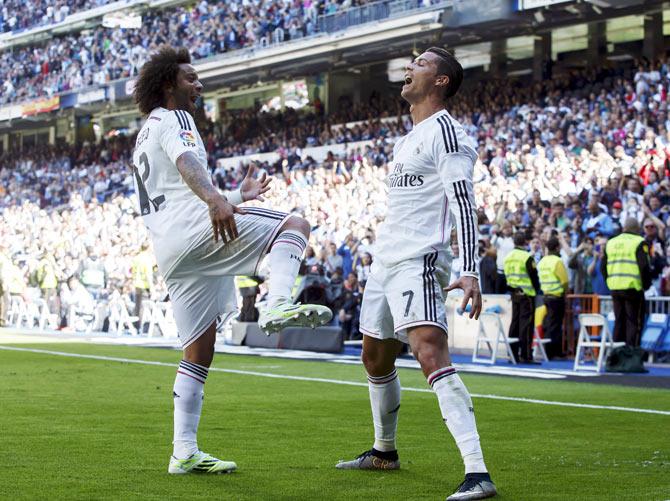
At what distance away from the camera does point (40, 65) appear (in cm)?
5519

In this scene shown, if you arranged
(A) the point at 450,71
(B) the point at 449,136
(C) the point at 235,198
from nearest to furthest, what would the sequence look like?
1. (B) the point at 449,136
2. (A) the point at 450,71
3. (C) the point at 235,198

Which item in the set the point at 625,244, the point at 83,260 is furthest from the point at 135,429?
the point at 83,260

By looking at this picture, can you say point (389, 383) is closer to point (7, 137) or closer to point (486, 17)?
point (486, 17)

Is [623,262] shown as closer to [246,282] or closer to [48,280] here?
[246,282]

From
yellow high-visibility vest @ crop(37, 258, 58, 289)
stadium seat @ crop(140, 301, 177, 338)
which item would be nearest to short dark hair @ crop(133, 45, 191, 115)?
stadium seat @ crop(140, 301, 177, 338)

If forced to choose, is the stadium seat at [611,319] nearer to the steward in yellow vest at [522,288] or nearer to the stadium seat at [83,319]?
the steward in yellow vest at [522,288]

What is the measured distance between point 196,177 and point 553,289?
12.1 m

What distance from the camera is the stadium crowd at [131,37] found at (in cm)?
3969

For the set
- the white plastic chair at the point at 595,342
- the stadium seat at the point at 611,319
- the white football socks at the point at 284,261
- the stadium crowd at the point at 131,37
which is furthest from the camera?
the stadium crowd at the point at 131,37

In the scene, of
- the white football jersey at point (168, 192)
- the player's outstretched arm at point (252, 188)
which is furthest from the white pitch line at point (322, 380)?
the white football jersey at point (168, 192)

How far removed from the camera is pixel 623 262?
1589 centimetres

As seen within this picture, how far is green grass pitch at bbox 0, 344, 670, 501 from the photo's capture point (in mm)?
5816

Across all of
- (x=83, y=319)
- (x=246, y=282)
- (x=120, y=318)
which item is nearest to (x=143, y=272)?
(x=120, y=318)

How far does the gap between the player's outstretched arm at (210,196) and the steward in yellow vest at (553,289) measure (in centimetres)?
1170
